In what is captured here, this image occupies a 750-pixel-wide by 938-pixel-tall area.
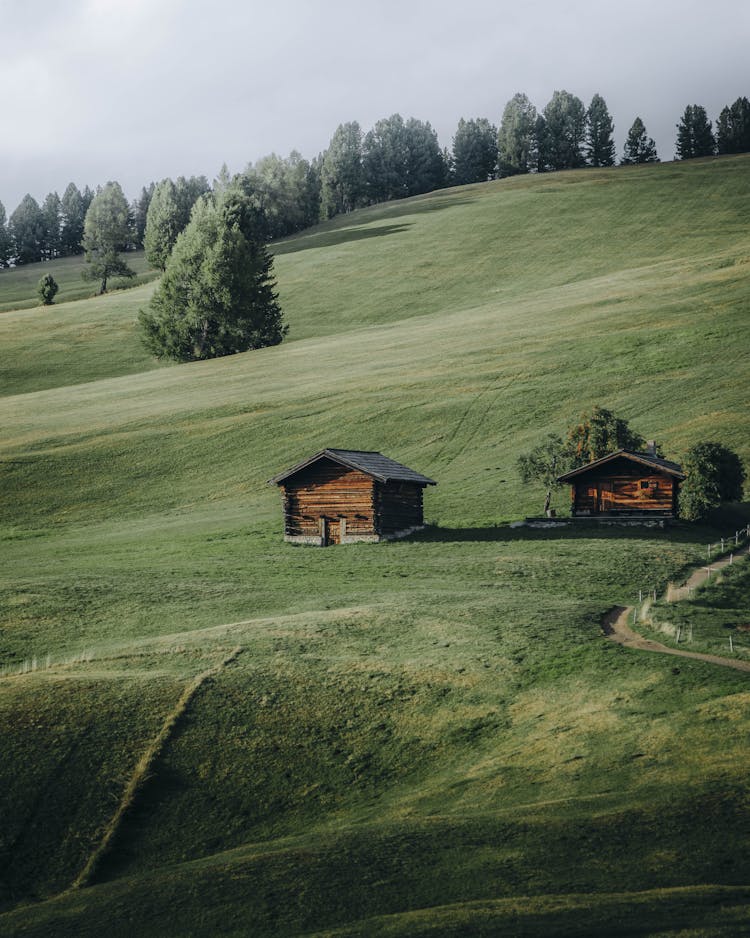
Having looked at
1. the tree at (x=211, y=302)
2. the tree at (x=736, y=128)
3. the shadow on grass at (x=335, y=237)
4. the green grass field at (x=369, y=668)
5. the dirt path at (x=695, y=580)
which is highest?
the tree at (x=736, y=128)

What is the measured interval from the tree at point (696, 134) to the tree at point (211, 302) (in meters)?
114

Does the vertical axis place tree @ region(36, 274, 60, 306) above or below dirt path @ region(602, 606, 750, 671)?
above

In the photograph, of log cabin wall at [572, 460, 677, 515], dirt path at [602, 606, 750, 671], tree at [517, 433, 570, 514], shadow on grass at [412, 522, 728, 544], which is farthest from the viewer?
tree at [517, 433, 570, 514]

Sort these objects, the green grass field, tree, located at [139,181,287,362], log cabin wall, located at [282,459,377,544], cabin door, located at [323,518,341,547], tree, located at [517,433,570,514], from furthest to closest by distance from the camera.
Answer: tree, located at [139,181,287,362] < tree, located at [517,433,570,514] < cabin door, located at [323,518,341,547] < log cabin wall, located at [282,459,377,544] < the green grass field

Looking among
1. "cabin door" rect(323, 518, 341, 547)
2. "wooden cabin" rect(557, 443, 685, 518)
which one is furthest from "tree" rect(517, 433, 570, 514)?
"cabin door" rect(323, 518, 341, 547)

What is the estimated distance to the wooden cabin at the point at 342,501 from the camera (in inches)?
2287

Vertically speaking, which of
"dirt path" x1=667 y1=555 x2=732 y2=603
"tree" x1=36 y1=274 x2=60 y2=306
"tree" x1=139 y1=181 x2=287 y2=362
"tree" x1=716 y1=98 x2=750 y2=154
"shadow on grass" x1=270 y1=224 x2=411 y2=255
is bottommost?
"dirt path" x1=667 y1=555 x2=732 y2=603

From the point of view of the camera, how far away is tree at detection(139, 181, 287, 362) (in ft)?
363

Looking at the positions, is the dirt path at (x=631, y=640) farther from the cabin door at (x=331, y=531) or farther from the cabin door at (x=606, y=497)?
the cabin door at (x=606, y=497)

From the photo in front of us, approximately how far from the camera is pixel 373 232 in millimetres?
158875

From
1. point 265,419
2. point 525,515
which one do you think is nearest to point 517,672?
point 525,515

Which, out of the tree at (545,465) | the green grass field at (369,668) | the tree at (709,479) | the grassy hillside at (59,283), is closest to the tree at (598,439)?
the tree at (545,465)

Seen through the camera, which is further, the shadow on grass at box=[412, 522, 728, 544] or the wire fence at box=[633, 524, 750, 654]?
the shadow on grass at box=[412, 522, 728, 544]

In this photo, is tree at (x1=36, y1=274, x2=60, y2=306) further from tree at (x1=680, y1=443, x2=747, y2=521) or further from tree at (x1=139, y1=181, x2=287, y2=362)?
tree at (x1=680, y1=443, x2=747, y2=521)
